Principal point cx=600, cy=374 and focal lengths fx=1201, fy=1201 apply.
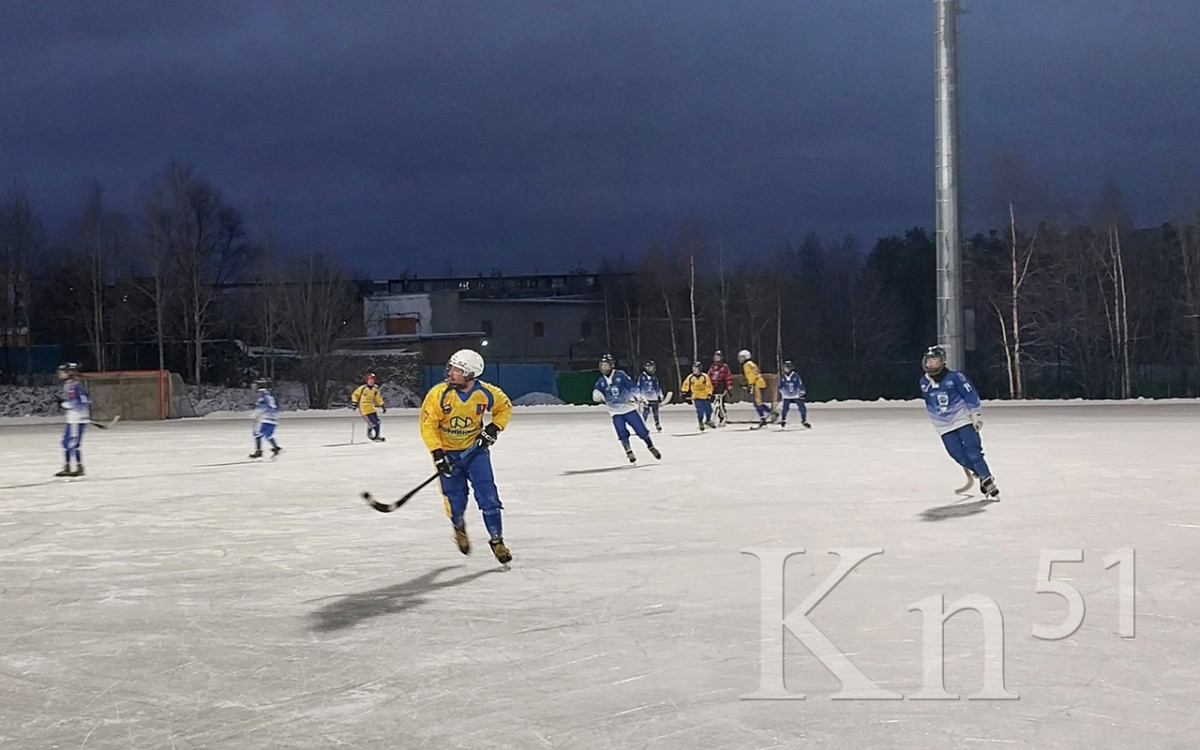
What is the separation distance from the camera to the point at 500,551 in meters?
8.92

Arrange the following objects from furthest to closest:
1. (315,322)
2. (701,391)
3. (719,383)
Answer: (315,322) → (719,383) → (701,391)

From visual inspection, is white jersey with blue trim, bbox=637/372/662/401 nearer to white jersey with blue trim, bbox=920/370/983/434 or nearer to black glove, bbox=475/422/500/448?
white jersey with blue trim, bbox=920/370/983/434

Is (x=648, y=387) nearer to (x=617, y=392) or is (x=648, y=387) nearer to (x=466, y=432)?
(x=617, y=392)

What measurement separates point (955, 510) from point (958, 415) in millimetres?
1286

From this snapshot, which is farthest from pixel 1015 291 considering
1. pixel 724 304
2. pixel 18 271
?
pixel 18 271

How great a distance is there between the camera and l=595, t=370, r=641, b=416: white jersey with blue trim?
17.9 meters

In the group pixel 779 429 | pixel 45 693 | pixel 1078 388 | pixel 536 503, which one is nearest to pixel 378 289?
pixel 1078 388

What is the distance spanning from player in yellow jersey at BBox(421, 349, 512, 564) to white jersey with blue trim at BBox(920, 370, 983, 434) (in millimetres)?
5369

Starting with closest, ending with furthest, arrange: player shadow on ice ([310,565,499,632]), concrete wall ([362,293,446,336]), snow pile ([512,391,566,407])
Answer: player shadow on ice ([310,565,499,632]) → snow pile ([512,391,566,407]) → concrete wall ([362,293,446,336])

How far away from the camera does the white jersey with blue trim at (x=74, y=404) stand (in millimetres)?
17109

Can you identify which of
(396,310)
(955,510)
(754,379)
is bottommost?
(955,510)

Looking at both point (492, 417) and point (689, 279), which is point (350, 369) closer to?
point (689, 279)

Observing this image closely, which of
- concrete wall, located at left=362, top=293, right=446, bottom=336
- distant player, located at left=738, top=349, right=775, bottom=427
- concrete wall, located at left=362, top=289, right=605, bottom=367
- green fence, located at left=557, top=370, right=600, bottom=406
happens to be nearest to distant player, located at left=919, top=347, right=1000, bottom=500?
distant player, located at left=738, top=349, right=775, bottom=427

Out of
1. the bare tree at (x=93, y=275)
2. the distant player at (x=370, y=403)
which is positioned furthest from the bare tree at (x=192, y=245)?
the distant player at (x=370, y=403)
